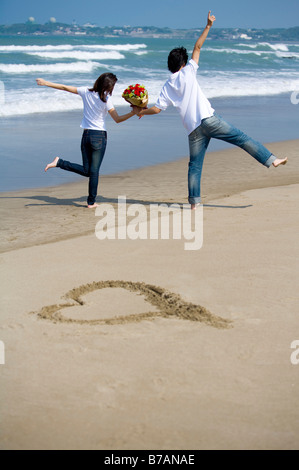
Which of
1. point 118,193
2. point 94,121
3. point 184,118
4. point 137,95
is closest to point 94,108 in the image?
point 94,121

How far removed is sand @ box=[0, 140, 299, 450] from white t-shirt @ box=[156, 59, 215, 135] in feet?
3.68

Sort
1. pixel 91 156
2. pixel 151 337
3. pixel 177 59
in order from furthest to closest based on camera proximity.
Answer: pixel 91 156
pixel 177 59
pixel 151 337

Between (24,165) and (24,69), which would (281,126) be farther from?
(24,69)

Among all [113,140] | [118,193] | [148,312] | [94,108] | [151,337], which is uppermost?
[113,140]

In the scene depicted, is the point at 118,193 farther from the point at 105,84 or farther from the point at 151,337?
the point at 151,337

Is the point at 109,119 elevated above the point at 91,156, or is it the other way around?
the point at 109,119

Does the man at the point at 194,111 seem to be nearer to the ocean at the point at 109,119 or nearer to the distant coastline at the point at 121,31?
the ocean at the point at 109,119

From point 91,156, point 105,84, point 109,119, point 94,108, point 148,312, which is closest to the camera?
point 148,312

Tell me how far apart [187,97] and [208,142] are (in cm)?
56

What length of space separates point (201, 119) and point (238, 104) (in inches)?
471

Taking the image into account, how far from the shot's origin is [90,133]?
21.4 ft

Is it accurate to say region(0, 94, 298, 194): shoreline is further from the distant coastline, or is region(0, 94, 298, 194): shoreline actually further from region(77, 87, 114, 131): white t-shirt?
the distant coastline

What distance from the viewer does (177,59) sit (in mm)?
6020

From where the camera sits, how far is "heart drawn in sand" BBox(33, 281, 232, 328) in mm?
3547
